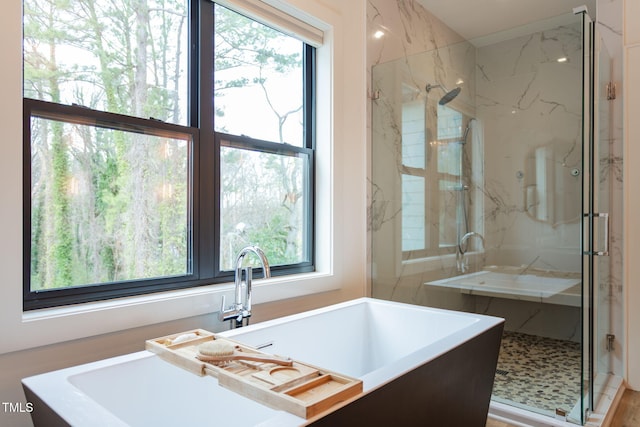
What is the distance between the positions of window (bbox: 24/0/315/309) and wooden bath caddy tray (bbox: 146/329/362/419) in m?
0.68

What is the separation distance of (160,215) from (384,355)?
4.55 ft

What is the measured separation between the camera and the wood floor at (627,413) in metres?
2.26

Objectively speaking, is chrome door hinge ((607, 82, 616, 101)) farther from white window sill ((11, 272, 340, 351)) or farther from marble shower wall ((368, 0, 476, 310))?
white window sill ((11, 272, 340, 351))

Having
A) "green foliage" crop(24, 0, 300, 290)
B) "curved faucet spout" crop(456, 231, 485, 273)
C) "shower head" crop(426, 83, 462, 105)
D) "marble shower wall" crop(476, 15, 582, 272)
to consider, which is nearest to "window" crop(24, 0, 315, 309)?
"green foliage" crop(24, 0, 300, 290)

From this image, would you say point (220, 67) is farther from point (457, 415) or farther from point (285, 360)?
point (457, 415)

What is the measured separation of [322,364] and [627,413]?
1803mm

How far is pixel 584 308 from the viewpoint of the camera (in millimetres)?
2305

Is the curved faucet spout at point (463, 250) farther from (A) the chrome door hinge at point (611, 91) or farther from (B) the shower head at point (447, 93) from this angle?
(A) the chrome door hinge at point (611, 91)

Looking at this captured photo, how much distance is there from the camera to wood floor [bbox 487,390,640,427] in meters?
2.26

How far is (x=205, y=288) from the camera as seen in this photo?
2152mm

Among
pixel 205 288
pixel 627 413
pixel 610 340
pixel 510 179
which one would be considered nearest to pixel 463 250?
pixel 510 179

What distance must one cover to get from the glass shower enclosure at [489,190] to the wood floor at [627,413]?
0.22 m

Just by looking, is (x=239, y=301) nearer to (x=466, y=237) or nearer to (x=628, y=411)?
(x=466, y=237)

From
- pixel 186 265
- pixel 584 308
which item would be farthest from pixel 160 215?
pixel 584 308
